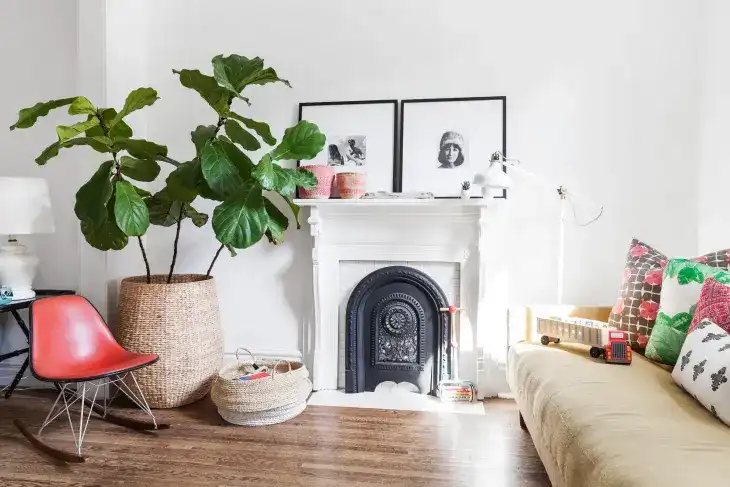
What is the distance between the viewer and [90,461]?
2.04 meters

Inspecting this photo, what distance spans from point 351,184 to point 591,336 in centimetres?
148

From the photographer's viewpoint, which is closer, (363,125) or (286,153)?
(286,153)

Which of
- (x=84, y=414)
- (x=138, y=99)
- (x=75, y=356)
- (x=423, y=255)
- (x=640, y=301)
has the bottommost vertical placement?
(x=84, y=414)

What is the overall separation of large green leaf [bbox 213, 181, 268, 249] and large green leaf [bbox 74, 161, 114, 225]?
515mm

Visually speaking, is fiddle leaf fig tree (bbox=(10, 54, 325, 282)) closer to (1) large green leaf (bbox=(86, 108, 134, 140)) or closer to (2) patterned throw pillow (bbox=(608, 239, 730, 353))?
(1) large green leaf (bbox=(86, 108, 134, 140))

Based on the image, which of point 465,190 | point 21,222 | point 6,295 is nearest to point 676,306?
point 465,190

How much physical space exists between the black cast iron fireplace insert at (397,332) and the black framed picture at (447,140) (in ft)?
1.88

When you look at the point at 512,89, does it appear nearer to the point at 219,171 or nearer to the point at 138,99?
the point at 219,171

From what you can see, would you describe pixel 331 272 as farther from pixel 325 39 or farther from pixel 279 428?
pixel 325 39

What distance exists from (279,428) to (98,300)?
1.44m

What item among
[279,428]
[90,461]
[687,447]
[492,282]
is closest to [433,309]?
[492,282]

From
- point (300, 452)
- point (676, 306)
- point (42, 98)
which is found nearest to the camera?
point (676, 306)

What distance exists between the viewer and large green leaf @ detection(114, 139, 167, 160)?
230 centimetres

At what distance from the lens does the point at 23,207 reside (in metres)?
2.53
